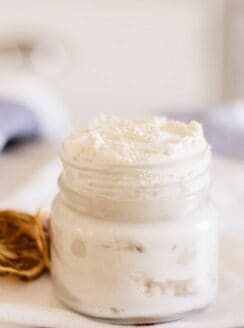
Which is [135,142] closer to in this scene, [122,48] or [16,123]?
[16,123]

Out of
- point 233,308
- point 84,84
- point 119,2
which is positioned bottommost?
point 84,84

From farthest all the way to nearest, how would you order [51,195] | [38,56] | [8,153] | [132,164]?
[38,56] → [8,153] → [51,195] → [132,164]

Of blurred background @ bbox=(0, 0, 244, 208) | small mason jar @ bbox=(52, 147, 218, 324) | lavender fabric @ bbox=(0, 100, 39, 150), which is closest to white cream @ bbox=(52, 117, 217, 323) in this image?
small mason jar @ bbox=(52, 147, 218, 324)

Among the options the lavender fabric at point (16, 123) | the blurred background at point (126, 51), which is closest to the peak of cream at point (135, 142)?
the lavender fabric at point (16, 123)

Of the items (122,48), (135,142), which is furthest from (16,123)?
(122,48)

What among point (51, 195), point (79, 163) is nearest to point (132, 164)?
point (79, 163)

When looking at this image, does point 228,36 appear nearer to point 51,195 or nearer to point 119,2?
point 119,2

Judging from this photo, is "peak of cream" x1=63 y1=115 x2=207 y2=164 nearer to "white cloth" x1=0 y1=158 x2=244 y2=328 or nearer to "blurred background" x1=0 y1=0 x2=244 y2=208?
"white cloth" x1=0 y1=158 x2=244 y2=328

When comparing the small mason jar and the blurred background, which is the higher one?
the small mason jar
